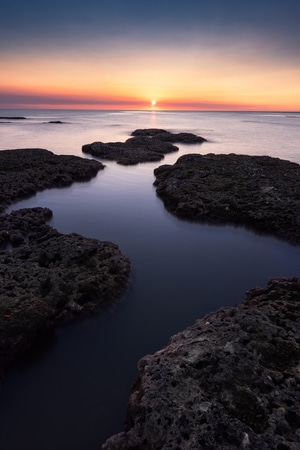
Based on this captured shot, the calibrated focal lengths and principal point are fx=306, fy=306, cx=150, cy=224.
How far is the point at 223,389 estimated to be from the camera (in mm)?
4801

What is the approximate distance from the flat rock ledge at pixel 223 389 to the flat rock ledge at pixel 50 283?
2.58 m

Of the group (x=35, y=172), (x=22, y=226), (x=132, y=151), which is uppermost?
(x=35, y=172)

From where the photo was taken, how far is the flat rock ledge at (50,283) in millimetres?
6453

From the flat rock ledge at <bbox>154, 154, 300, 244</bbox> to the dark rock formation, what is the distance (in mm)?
5925

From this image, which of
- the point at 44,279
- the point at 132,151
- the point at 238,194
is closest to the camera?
the point at 44,279

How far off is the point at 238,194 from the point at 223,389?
1187 centimetres

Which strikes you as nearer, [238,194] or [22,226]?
[22,226]

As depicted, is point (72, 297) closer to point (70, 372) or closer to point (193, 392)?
point (70, 372)

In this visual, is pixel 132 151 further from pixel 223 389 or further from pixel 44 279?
pixel 223 389

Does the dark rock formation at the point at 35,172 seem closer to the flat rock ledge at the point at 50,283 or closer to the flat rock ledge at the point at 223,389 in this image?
the flat rock ledge at the point at 50,283

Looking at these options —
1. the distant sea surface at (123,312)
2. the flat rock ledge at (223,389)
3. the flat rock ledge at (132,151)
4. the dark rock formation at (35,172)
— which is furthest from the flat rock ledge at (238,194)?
the flat rock ledge at (132,151)

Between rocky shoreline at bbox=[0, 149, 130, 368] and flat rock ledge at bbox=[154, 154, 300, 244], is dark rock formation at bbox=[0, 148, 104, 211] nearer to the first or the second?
rocky shoreline at bbox=[0, 149, 130, 368]

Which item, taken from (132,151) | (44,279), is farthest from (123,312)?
(132,151)

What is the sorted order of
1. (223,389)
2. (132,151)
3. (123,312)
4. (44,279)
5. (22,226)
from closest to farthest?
1. (223,389)
2. (123,312)
3. (44,279)
4. (22,226)
5. (132,151)
